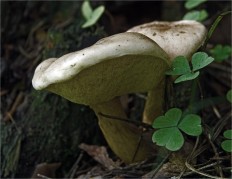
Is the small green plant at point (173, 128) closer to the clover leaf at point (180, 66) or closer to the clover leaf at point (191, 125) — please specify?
the clover leaf at point (191, 125)

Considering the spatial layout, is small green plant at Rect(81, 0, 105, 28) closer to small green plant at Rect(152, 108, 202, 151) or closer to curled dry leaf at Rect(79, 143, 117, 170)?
curled dry leaf at Rect(79, 143, 117, 170)

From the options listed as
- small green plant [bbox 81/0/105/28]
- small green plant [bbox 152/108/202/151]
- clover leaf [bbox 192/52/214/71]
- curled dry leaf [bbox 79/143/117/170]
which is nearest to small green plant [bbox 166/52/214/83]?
clover leaf [bbox 192/52/214/71]

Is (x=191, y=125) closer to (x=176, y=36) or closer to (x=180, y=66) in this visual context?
(x=180, y=66)

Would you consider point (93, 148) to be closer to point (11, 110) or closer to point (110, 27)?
point (11, 110)

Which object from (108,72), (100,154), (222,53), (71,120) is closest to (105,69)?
(108,72)

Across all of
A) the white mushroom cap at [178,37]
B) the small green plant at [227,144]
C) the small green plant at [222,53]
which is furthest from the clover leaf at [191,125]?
the small green plant at [222,53]

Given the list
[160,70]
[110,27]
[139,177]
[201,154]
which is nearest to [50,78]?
[160,70]
